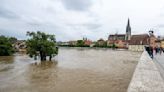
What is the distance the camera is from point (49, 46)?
103ft

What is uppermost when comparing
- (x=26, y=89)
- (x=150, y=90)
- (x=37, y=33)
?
(x=37, y=33)

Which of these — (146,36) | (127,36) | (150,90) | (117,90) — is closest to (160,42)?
(146,36)

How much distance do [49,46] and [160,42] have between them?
2016 inches

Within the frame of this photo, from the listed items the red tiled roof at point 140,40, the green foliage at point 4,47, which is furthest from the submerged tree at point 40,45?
the red tiled roof at point 140,40

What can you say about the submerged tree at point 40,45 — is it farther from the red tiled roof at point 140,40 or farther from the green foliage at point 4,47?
the red tiled roof at point 140,40

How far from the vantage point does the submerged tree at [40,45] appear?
30734mm

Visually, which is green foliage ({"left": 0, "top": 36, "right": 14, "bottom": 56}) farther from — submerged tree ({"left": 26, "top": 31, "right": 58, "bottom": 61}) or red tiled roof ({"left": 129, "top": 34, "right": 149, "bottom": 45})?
red tiled roof ({"left": 129, "top": 34, "right": 149, "bottom": 45})

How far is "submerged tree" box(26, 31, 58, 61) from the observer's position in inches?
1210

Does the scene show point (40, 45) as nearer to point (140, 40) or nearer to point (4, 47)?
point (4, 47)

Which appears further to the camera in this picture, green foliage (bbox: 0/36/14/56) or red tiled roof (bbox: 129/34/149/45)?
red tiled roof (bbox: 129/34/149/45)

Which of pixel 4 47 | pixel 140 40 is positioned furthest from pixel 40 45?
pixel 140 40

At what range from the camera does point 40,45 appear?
101 feet

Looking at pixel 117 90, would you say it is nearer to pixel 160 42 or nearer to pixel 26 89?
pixel 26 89

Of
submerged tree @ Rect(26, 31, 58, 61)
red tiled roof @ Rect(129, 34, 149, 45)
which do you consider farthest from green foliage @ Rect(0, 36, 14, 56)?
red tiled roof @ Rect(129, 34, 149, 45)
